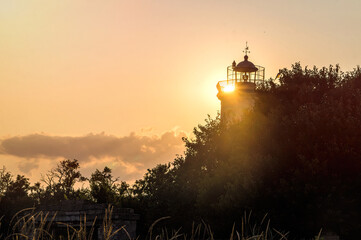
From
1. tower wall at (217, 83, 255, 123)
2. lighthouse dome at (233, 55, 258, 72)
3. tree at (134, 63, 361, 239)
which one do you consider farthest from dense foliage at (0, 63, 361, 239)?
lighthouse dome at (233, 55, 258, 72)

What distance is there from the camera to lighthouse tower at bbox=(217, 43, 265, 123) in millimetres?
36406

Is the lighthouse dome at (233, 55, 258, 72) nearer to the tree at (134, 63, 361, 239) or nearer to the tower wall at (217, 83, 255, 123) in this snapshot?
the tower wall at (217, 83, 255, 123)

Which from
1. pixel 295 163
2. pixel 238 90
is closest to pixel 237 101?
pixel 238 90

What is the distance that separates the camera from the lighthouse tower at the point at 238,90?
36406 mm

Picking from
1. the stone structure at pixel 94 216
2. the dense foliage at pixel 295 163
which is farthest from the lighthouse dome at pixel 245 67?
the stone structure at pixel 94 216

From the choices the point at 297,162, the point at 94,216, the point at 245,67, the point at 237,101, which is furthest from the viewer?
the point at 245,67

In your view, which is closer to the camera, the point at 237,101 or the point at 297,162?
the point at 297,162

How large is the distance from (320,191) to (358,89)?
253 inches

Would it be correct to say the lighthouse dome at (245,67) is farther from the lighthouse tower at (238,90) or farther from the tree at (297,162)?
the tree at (297,162)

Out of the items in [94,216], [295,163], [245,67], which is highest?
[245,67]

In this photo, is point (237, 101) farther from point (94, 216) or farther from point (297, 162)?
point (94, 216)

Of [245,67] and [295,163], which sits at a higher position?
[245,67]

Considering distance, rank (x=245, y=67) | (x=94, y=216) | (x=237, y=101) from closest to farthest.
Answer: (x=94, y=216) < (x=237, y=101) < (x=245, y=67)

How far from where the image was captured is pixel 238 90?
36875 millimetres
